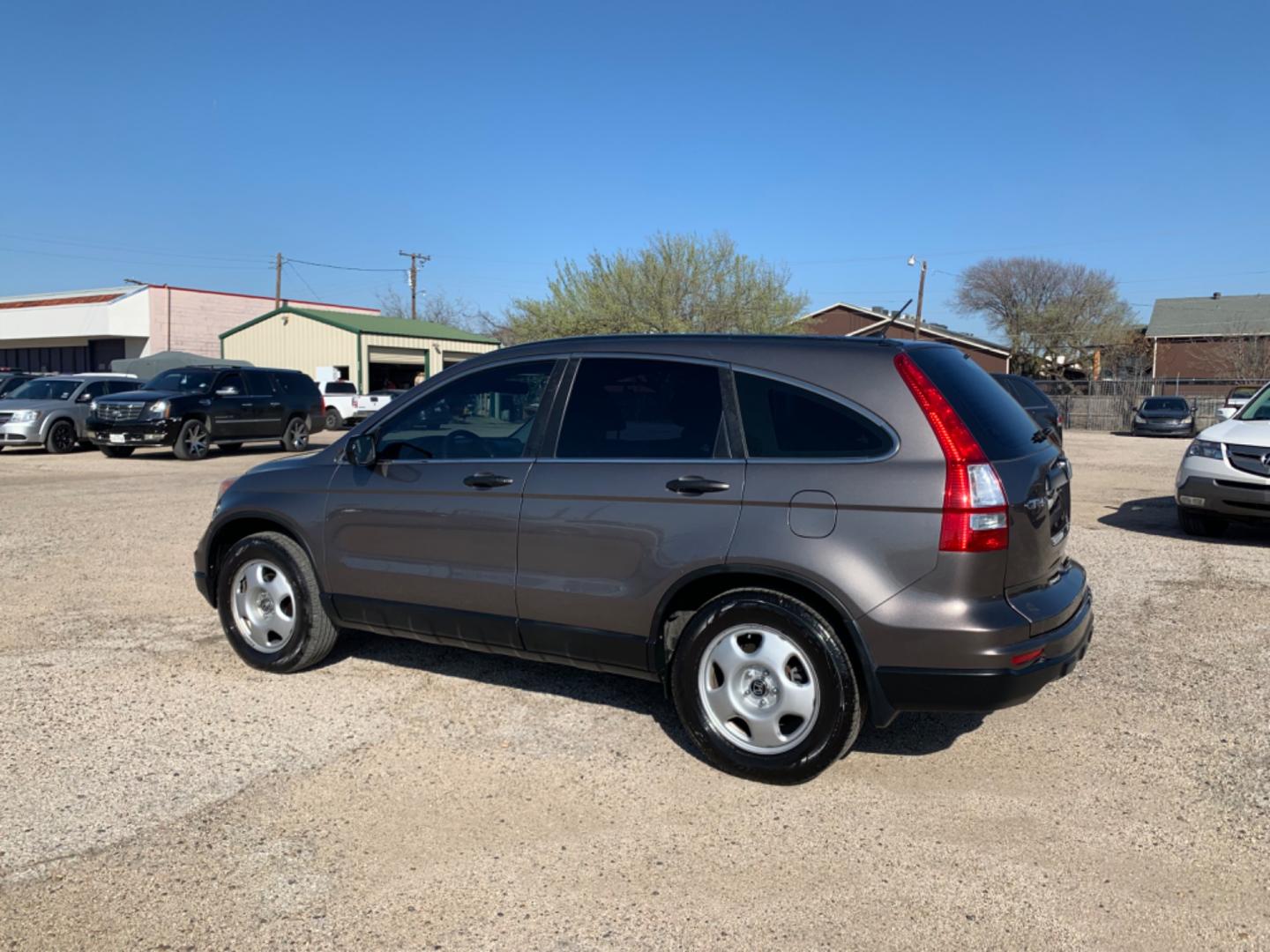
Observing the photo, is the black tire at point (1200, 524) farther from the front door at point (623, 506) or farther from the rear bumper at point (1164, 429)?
the rear bumper at point (1164, 429)

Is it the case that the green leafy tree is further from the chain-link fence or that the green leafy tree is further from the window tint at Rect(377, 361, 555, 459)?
the window tint at Rect(377, 361, 555, 459)

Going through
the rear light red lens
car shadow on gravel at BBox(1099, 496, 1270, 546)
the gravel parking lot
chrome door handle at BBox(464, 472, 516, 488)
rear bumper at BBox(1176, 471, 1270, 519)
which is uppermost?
chrome door handle at BBox(464, 472, 516, 488)

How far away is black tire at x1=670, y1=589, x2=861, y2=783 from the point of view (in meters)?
3.85

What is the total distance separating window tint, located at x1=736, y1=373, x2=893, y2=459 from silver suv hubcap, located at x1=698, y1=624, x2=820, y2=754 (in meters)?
0.71

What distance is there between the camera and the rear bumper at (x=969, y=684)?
3.71 meters

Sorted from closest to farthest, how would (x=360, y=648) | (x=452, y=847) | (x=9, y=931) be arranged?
(x=9, y=931), (x=452, y=847), (x=360, y=648)

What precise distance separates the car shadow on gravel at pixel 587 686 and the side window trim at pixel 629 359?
1.26m

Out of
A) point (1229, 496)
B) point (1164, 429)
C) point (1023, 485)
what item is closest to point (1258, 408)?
point (1229, 496)

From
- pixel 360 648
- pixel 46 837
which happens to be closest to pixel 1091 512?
pixel 360 648

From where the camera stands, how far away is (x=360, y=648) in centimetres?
594

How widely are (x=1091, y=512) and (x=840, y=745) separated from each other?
9.68 meters

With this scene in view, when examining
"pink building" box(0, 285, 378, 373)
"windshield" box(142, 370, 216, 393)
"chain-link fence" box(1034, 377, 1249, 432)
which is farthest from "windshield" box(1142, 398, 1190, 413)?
"pink building" box(0, 285, 378, 373)

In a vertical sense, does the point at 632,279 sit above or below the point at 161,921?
above

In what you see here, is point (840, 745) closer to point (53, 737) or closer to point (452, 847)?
point (452, 847)
